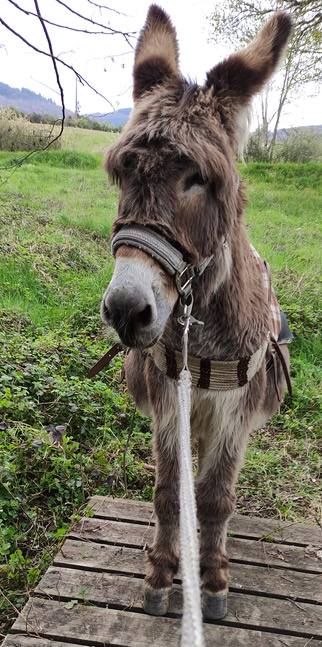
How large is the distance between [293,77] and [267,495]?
45.1ft

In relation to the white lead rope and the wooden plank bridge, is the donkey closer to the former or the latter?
the wooden plank bridge

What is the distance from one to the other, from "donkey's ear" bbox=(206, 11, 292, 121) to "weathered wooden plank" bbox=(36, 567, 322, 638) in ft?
6.71

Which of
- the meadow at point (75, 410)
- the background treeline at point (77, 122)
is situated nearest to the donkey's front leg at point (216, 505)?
the meadow at point (75, 410)

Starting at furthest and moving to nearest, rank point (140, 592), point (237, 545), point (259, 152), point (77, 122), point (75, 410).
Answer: point (259, 152), point (77, 122), point (75, 410), point (237, 545), point (140, 592)

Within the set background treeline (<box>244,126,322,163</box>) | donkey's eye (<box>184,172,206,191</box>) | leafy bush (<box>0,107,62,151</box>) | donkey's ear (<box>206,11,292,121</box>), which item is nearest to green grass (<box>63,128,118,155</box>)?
leafy bush (<box>0,107,62,151</box>)

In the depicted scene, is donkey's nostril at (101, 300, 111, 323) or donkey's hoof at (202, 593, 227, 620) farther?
donkey's hoof at (202, 593, 227, 620)

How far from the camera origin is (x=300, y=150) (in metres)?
18.4

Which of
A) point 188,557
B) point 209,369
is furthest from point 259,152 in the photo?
point 188,557

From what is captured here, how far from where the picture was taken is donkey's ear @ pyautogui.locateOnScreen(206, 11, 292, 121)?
62.7 inches

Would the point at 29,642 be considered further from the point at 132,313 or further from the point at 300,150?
the point at 300,150

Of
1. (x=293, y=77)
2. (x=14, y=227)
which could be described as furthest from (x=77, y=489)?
(x=293, y=77)

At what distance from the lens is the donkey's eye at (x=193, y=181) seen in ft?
4.78

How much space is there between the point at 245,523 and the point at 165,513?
2.55ft

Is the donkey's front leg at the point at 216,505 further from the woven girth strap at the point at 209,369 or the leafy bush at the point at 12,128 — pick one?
the leafy bush at the point at 12,128
